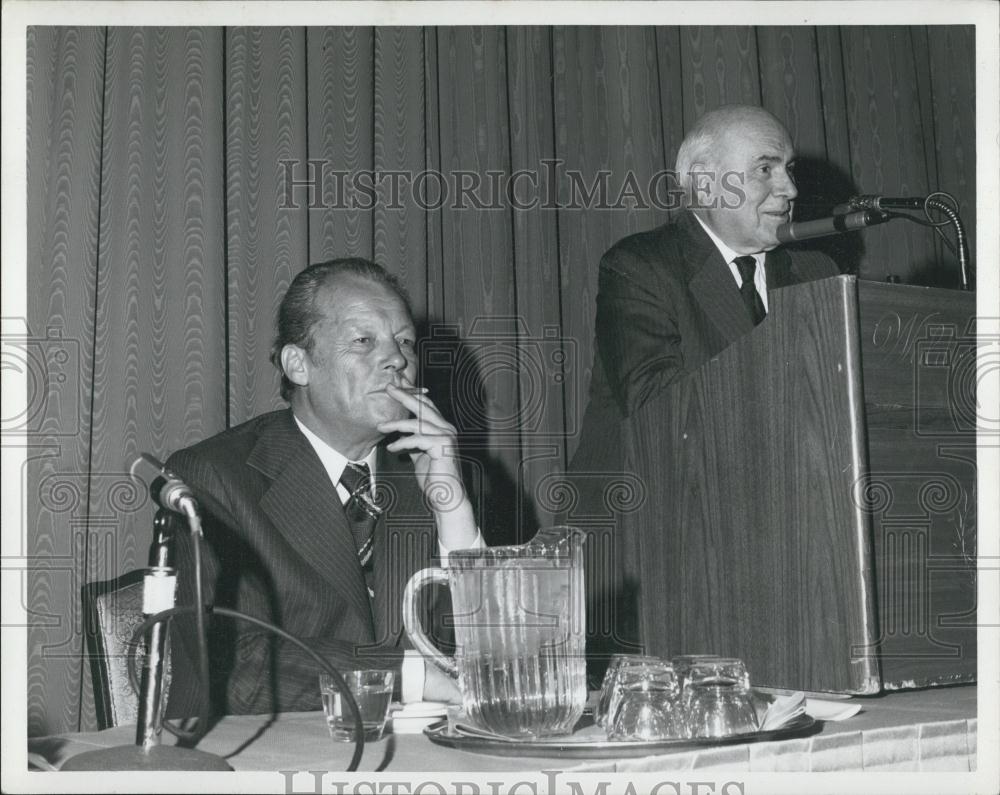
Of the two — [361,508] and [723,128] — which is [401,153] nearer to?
[723,128]

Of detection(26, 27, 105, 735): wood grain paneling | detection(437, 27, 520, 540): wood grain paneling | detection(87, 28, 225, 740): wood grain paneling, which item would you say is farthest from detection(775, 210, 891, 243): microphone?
detection(26, 27, 105, 735): wood grain paneling

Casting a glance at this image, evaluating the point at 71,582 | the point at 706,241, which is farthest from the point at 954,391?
the point at 71,582

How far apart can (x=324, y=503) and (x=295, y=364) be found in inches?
11.2

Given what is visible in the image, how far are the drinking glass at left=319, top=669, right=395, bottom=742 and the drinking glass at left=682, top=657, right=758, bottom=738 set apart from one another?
221 millimetres

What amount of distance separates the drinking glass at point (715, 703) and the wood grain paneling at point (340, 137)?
1321 millimetres

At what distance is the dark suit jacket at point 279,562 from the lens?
3.51 ft

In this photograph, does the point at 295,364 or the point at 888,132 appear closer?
the point at 295,364

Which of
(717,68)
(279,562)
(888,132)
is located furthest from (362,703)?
(888,132)

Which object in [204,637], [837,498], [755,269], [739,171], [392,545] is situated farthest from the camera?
[739,171]

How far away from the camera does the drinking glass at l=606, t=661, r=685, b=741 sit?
70 cm

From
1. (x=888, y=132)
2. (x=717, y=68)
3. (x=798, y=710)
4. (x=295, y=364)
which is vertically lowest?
(x=798, y=710)

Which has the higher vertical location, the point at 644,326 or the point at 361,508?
the point at 644,326

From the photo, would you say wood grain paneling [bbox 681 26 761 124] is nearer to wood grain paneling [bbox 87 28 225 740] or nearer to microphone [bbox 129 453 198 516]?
wood grain paneling [bbox 87 28 225 740]

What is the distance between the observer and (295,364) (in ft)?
5.07
